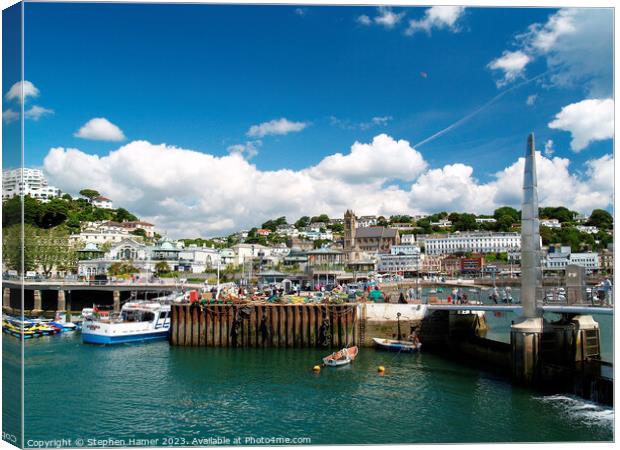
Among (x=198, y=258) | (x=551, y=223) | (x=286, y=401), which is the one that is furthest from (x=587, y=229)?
(x=286, y=401)

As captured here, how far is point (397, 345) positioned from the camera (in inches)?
1071

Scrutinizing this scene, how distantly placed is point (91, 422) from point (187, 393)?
3.93 metres

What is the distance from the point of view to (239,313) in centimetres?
2936

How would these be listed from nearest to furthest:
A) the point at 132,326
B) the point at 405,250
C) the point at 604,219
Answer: the point at 132,326, the point at 604,219, the point at 405,250

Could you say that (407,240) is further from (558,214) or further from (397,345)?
(397,345)

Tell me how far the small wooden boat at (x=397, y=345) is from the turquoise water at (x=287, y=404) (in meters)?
0.90

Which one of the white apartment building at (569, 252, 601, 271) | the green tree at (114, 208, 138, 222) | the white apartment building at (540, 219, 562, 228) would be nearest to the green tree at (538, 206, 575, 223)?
the white apartment building at (540, 219, 562, 228)

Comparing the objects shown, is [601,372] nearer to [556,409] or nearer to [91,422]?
[556,409]

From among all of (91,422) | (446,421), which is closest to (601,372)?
(446,421)

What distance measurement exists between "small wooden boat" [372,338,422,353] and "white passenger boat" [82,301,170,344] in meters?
13.8

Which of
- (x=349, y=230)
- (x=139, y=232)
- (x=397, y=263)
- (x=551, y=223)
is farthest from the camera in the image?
(x=349, y=230)

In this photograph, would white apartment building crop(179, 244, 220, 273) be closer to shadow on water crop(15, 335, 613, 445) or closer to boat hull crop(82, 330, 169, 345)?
boat hull crop(82, 330, 169, 345)

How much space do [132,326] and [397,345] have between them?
51.6ft

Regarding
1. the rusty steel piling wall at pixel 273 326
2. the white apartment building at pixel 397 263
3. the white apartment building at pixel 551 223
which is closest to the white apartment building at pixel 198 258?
the white apartment building at pixel 397 263
